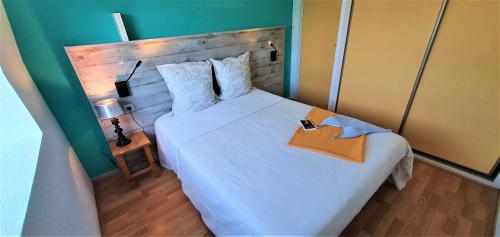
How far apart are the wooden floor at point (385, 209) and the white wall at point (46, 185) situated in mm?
284

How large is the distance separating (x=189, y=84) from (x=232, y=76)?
1.63 ft

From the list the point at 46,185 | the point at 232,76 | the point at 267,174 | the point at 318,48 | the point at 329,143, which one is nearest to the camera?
the point at 46,185

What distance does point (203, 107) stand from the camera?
2.03m

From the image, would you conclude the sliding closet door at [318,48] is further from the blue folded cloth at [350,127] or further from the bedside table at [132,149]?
the bedside table at [132,149]

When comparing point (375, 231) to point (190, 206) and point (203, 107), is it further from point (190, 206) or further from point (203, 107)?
point (203, 107)

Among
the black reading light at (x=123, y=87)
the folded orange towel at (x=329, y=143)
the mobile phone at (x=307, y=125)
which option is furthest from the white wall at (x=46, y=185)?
the mobile phone at (x=307, y=125)

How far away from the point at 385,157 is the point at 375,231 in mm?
561

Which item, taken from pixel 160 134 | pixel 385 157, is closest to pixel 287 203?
pixel 385 157

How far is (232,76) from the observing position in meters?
2.20

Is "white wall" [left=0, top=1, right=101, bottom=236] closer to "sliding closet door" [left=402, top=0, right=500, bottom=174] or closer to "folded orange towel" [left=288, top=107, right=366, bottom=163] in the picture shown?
"folded orange towel" [left=288, top=107, right=366, bottom=163]

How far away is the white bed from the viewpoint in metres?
0.96

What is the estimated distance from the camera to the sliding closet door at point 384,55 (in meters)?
1.80

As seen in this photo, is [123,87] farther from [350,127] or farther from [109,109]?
[350,127]

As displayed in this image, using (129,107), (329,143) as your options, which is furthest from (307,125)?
(129,107)
